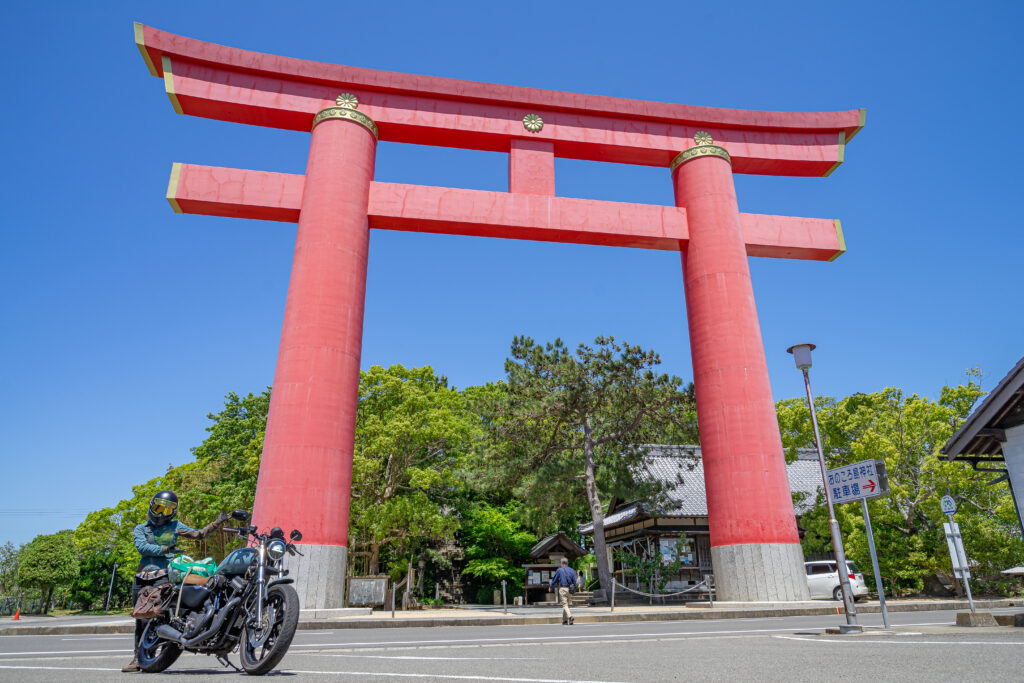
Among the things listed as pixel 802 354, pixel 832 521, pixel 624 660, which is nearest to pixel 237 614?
pixel 624 660

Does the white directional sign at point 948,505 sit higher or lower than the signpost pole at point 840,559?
higher

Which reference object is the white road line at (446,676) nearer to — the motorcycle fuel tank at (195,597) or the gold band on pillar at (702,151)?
the motorcycle fuel tank at (195,597)

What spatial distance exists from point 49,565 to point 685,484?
39031mm

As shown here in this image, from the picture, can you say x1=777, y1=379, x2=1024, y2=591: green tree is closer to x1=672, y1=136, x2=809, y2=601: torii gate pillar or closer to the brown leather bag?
x1=672, y1=136, x2=809, y2=601: torii gate pillar

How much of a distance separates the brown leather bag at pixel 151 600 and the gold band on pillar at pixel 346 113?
46.0 ft

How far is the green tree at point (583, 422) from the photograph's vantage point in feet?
64.3

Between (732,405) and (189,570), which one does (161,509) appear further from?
(732,405)

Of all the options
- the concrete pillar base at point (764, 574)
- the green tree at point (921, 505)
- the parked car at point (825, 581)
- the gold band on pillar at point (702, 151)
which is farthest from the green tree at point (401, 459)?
the green tree at point (921, 505)

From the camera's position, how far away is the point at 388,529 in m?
22.1

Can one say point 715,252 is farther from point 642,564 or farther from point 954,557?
point 642,564

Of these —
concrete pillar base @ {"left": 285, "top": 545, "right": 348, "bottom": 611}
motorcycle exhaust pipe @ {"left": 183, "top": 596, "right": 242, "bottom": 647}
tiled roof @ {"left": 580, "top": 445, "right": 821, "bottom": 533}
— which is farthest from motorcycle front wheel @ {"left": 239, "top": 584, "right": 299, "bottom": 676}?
tiled roof @ {"left": 580, "top": 445, "right": 821, "bottom": 533}

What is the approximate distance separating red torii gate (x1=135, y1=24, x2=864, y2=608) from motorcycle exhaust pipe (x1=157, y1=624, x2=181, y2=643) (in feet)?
28.9

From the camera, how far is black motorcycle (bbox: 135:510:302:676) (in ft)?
13.7

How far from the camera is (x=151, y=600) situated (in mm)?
4586
